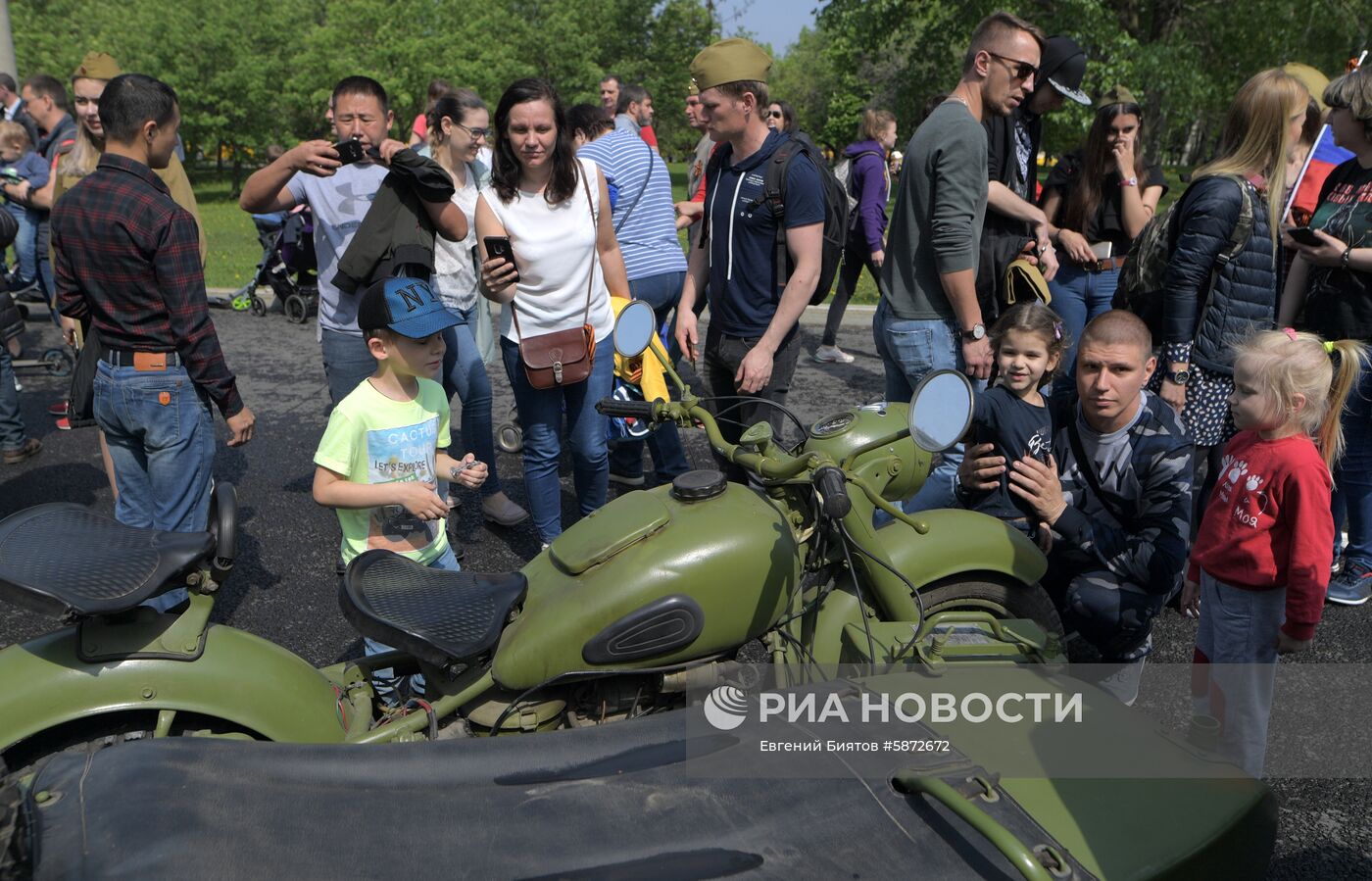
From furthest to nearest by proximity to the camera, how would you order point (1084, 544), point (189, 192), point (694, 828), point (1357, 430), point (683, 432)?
point (683, 432), point (189, 192), point (1357, 430), point (1084, 544), point (694, 828)

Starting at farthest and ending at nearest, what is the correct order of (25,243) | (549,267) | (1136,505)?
1. (25,243)
2. (549,267)
3. (1136,505)

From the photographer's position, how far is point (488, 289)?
3.77m

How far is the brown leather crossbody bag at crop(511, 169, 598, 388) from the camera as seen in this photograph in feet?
12.8

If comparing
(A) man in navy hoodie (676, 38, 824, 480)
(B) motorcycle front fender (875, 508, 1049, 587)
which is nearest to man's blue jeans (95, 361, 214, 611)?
(A) man in navy hoodie (676, 38, 824, 480)

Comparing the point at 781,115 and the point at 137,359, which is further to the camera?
the point at 781,115

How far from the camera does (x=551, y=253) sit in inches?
154

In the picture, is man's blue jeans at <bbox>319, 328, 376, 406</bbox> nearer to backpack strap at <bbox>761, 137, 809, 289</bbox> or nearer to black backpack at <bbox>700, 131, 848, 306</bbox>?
black backpack at <bbox>700, 131, 848, 306</bbox>

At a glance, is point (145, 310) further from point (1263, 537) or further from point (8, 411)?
point (1263, 537)

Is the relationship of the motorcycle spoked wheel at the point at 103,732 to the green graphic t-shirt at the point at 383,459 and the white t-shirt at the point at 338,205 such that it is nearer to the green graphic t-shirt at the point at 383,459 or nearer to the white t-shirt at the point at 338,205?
the green graphic t-shirt at the point at 383,459

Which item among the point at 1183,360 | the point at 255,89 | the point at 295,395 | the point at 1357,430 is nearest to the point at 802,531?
the point at 1183,360

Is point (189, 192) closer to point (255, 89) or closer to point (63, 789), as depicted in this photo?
point (63, 789)

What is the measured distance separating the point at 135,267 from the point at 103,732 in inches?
65.6

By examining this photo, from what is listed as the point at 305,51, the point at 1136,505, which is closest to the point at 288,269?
the point at 1136,505

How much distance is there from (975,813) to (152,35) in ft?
112
